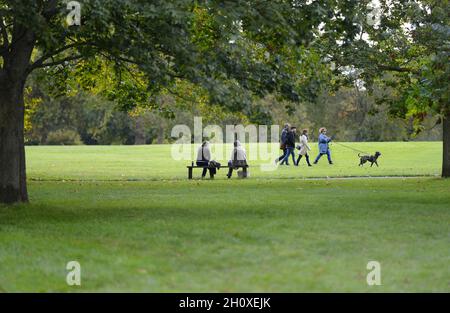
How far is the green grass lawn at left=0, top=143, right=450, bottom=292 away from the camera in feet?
29.7

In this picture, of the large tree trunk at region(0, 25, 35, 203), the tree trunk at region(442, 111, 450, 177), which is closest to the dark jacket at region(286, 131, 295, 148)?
the tree trunk at region(442, 111, 450, 177)

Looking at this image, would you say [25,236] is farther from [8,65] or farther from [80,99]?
[80,99]

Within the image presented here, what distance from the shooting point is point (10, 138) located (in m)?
16.9

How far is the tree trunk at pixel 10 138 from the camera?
16.9m

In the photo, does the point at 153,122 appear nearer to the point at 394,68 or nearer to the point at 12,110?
the point at 394,68

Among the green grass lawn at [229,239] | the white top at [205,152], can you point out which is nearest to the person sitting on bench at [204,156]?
the white top at [205,152]

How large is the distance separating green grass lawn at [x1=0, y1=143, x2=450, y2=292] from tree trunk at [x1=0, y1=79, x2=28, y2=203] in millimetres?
571

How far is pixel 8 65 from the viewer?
17078 mm

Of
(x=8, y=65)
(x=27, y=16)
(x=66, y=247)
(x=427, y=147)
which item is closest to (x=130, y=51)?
(x=27, y=16)

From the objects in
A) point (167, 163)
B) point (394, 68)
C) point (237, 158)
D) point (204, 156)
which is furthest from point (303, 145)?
point (394, 68)

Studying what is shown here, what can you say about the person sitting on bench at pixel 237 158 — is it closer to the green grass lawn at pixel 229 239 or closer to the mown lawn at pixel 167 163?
the mown lawn at pixel 167 163

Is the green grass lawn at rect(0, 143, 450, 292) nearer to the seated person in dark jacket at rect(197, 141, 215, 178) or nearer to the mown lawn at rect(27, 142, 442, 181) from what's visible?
the seated person in dark jacket at rect(197, 141, 215, 178)
